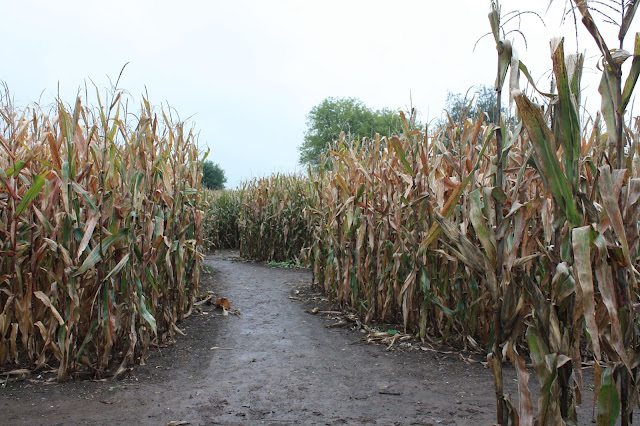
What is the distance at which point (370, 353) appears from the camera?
4309 mm

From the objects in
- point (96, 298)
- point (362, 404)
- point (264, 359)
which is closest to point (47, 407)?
point (96, 298)

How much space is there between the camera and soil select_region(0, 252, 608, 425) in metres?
2.93

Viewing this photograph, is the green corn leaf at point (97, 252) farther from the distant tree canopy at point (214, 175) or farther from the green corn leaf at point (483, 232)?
the distant tree canopy at point (214, 175)

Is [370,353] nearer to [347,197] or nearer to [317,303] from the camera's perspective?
[347,197]

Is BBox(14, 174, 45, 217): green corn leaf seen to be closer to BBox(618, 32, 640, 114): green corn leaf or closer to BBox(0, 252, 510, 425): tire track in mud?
BBox(0, 252, 510, 425): tire track in mud

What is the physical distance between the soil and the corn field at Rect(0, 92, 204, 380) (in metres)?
0.30

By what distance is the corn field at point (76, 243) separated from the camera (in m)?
3.27

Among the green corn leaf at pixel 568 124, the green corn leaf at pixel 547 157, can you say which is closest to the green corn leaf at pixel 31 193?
the green corn leaf at pixel 547 157

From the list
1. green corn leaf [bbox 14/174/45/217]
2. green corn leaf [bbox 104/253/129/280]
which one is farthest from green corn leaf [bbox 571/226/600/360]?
green corn leaf [bbox 14/174/45/217]

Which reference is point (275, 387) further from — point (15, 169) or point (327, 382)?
point (15, 169)

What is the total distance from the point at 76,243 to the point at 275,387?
173 centimetres

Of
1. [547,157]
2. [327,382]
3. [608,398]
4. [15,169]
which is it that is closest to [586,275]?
[547,157]

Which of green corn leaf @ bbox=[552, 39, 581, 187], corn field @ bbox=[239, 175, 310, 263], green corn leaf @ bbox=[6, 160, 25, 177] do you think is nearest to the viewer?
green corn leaf @ bbox=[552, 39, 581, 187]

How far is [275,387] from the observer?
137 inches
